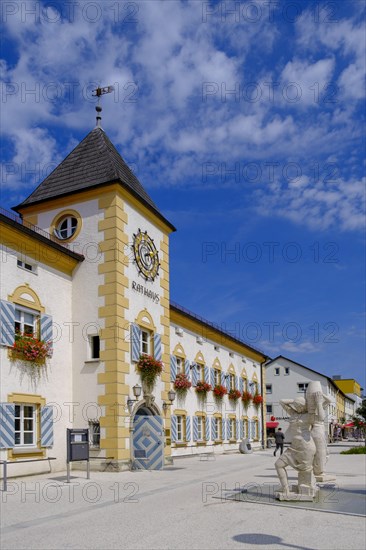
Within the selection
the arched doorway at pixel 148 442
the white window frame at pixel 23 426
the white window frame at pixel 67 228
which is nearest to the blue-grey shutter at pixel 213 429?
the arched doorway at pixel 148 442

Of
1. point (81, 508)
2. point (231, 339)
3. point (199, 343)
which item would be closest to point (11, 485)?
point (81, 508)

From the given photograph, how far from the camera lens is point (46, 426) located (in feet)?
60.0

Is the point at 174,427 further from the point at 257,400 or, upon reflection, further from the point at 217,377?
the point at 257,400

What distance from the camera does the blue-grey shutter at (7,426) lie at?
1623cm

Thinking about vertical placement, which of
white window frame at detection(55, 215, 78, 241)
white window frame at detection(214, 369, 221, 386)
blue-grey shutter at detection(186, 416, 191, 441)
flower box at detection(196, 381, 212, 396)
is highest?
white window frame at detection(55, 215, 78, 241)

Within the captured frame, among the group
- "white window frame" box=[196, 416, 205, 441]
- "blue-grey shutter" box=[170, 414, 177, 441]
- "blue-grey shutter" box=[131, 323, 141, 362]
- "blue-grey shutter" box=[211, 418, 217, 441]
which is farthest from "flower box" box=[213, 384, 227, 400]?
"blue-grey shutter" box=[131, 323, 141, 362]

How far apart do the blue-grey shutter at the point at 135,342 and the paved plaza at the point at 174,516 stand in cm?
567

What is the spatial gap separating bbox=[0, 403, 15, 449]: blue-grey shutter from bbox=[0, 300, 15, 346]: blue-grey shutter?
173 centimetres

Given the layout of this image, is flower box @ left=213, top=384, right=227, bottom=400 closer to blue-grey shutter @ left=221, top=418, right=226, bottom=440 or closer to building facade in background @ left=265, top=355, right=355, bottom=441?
blue-grey shutter @ left=221, top=418, right=226, bottom=440

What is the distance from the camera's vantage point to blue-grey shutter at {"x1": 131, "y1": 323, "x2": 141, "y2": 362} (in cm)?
2081

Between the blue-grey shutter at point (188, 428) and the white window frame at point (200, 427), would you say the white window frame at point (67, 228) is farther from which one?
the white window frame at point (200, 427)

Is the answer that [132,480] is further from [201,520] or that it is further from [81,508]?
[201,520]

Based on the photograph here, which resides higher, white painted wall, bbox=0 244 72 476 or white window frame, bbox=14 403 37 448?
white painted wall, bbox=0 244 72 476

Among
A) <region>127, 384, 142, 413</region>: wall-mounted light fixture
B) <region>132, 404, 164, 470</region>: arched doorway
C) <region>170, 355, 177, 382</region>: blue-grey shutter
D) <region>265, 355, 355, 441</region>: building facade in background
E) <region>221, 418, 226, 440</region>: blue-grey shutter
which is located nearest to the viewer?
<region>127, 384, 142, 413</region>: wall-mounted light fixture
